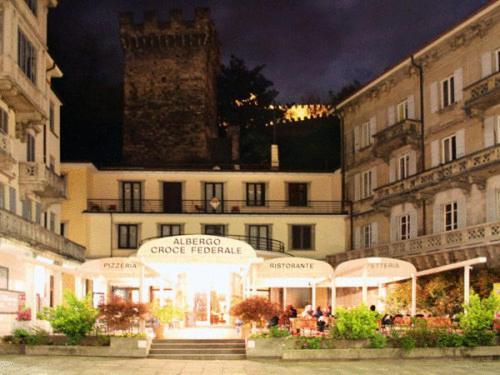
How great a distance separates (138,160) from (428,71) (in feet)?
105

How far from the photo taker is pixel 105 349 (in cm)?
2670

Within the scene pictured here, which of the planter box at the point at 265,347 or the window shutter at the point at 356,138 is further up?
the window shutter at the point at 356,138

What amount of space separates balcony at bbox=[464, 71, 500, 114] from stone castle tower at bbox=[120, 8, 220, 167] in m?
33.3

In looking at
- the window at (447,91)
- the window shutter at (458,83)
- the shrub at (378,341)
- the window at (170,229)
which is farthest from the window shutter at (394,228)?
the shrub at (378,341)

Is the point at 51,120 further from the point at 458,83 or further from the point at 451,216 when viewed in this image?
the point at 451,216

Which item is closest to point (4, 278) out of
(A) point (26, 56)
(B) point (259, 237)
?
(A) point (26, 56)

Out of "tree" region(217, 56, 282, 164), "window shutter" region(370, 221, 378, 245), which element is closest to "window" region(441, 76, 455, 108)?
"window shutter" region(370, 221, 378, 245)

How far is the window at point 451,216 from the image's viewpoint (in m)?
42.5

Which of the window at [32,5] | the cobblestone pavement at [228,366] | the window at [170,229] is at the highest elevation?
the window at [32,5]

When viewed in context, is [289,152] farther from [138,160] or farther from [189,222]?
[189,222]

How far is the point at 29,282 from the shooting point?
3234 cm

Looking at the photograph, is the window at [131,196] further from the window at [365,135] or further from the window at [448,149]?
the window at [448,149]

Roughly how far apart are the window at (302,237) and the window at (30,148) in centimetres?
2189

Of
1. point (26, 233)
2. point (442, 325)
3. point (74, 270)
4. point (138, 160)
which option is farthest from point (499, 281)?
point (138, 160)
